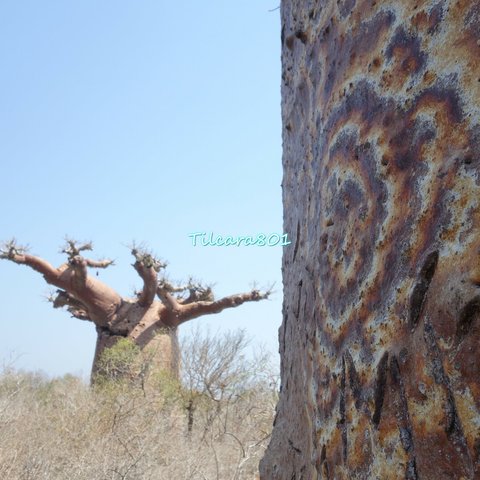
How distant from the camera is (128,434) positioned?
27.0 feet

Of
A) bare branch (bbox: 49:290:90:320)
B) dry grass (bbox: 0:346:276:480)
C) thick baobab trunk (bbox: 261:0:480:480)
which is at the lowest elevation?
thick baobab trunk (bbox: 261:0:480:480)

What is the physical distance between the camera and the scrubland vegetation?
631 centimetres

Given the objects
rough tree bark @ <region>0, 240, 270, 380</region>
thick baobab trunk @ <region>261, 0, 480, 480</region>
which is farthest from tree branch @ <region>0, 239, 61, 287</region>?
thick baobab trunk @ <region>261, 0, 480, 480</region>

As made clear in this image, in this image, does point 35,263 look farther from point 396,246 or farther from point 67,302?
point 396,246

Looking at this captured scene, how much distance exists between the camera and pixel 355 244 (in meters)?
0.78

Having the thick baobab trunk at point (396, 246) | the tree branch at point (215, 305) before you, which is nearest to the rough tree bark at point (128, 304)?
the tree branch at point (215, 305)

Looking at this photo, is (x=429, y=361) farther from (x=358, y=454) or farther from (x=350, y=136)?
(x=350, y=136)

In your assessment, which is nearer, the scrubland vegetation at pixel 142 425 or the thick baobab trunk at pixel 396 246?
the thick baobab trunk at pixel 396 246

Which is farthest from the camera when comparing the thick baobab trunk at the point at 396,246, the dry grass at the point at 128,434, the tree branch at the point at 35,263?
the tree branch at the point at 35,263

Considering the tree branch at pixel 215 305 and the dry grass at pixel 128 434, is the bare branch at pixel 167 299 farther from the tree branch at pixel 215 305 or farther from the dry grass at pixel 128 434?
the dry grass at pixel 128 434

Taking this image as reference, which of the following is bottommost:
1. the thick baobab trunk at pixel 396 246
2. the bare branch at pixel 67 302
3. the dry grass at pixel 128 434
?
the thick baobab trunk at pixel 396 246

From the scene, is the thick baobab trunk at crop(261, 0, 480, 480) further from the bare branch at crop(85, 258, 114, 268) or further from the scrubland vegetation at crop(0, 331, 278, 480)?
the bare branch at crop(85, 258, 114, 268)

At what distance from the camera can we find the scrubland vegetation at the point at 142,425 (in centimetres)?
631

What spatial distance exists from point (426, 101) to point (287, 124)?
0.78 m
